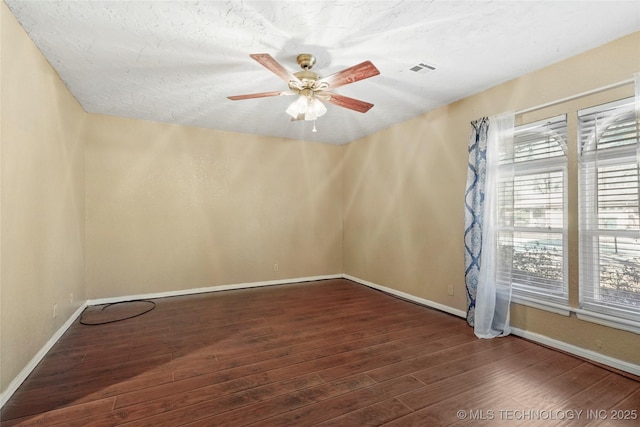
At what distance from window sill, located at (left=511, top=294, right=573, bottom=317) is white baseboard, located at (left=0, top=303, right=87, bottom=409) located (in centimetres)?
421

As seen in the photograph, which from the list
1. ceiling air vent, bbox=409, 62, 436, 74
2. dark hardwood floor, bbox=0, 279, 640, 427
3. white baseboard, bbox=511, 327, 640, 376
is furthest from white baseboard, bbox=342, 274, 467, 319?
ceiling air vent, bbox=409, 62, 436, 74

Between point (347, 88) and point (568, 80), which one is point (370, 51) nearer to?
point (347, 88)

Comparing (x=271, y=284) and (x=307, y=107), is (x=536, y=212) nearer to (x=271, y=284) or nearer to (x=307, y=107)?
(x=307, y=107)

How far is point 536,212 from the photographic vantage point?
2.93m

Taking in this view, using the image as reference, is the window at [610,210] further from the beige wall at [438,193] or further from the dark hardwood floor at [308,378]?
the dark hardwood floor at [308,378]

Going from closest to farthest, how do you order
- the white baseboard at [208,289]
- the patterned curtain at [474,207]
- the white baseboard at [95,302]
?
the white baseboard at [95,302]
the patterned curtain at [474,207]
the white baseboard at [208,289]

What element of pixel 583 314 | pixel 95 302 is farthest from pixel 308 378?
pixel 95 302

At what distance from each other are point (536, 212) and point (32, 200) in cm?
449

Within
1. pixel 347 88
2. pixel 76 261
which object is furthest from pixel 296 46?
pixel 76 261

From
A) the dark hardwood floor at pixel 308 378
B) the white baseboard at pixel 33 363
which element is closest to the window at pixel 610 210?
the dark hardwood floor at pixel 308 378

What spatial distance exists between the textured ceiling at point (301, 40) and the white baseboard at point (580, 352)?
2.57 metres

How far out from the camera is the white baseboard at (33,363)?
194cm

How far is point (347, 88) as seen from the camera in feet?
10.6

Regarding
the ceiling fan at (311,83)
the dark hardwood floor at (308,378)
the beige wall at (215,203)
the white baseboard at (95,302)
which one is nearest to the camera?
the dark hardwood floor at (308,378)
